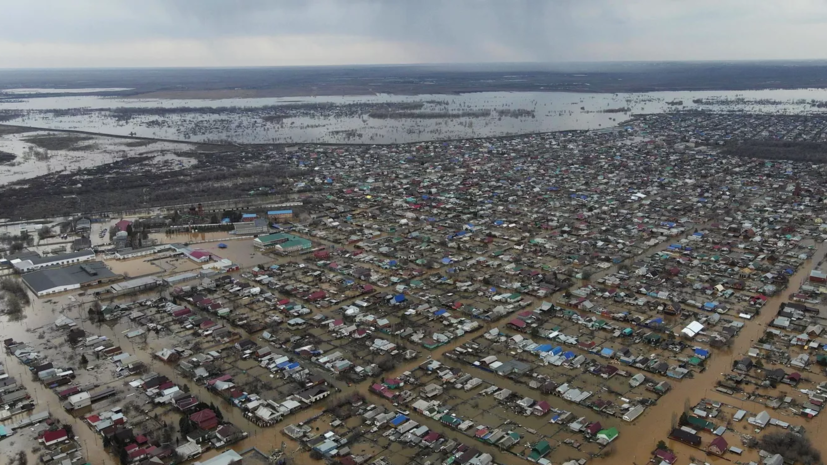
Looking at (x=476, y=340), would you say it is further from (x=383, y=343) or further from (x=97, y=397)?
(x=97, y=397)

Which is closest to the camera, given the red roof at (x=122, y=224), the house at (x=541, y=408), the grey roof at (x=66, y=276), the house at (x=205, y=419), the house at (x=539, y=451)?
the house at (x=539, y=451)

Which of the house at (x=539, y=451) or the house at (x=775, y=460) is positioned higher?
the house at (x=775, y=460)

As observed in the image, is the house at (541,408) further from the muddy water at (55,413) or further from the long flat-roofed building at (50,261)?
the long flat-roofed building at (50,261)

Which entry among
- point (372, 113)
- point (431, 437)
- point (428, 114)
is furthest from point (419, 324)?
point (372, 113)

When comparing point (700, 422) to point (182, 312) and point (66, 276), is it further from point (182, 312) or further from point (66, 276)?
point (66, 276)

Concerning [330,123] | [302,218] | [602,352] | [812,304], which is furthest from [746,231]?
[330,123]

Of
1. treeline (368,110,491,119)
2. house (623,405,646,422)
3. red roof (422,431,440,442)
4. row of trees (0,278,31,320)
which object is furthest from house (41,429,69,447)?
treeline (368,110,491,119)

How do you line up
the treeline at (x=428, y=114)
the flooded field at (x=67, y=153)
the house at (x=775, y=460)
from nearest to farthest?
the house at (x=775, y=460) → the flooded field at (x=67, y=153) → the treeline at (x=428, y=114)

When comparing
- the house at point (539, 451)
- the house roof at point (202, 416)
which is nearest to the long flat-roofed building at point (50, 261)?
the house roof at point (202, 416)
